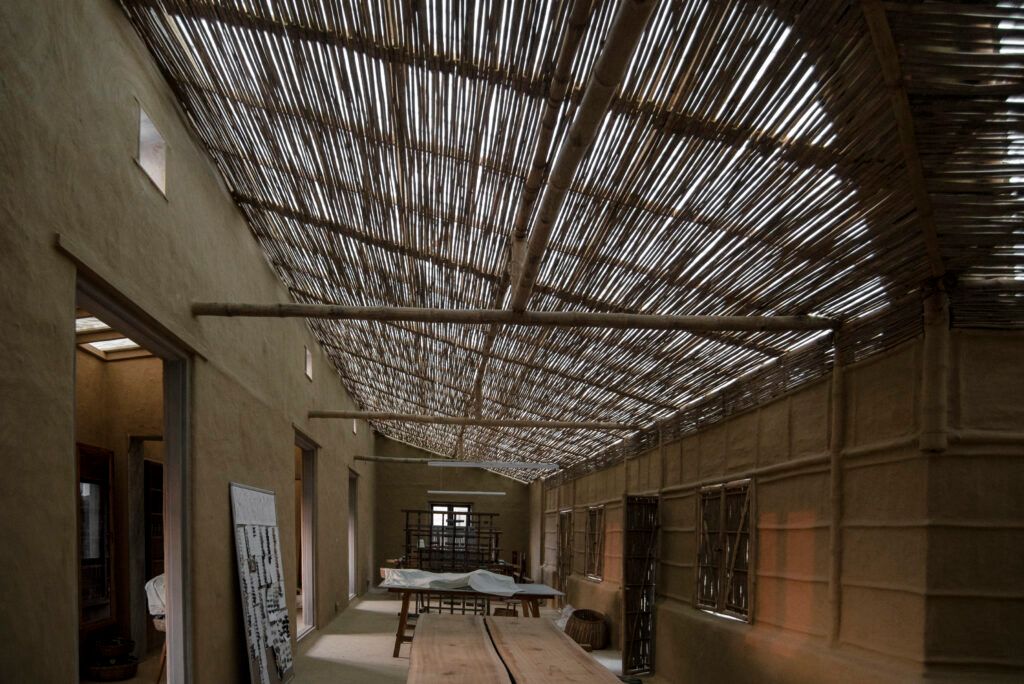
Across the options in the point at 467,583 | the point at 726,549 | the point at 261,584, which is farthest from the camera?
the point at 467,583

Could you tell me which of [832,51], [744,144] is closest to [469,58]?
[744,144]

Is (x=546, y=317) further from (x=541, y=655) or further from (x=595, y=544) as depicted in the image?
(x=595, y=544)

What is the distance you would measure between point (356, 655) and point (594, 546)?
18.6 feet

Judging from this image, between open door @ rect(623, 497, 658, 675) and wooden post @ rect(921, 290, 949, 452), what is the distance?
5.95 meters

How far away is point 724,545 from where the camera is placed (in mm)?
8016

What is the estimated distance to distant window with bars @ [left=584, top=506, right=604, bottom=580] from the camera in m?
14.0

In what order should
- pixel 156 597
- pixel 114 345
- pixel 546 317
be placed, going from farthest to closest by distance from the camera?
pixel 114 345
pixel 156 597
pixel 546 317

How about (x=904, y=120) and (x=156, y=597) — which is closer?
(x=904, y=120)

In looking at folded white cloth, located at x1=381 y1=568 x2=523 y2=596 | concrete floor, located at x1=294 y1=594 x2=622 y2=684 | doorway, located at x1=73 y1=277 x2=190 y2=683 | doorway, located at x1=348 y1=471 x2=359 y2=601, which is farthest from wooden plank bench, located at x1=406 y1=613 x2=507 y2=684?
doorway, located at x1=348 y1=471 x2=359 y2=601

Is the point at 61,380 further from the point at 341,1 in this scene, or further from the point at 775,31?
the point at 775,31

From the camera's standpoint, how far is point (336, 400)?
14.5 meters

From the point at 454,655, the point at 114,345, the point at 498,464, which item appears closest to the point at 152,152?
the point at 454,655

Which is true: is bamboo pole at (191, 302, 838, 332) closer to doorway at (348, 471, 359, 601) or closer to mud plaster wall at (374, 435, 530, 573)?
doorway at (348, 471, 359, 601)

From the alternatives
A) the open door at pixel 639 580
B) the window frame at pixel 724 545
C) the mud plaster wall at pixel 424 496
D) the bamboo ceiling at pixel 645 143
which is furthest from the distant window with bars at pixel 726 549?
the mud plaster wall at pixel 424 496
